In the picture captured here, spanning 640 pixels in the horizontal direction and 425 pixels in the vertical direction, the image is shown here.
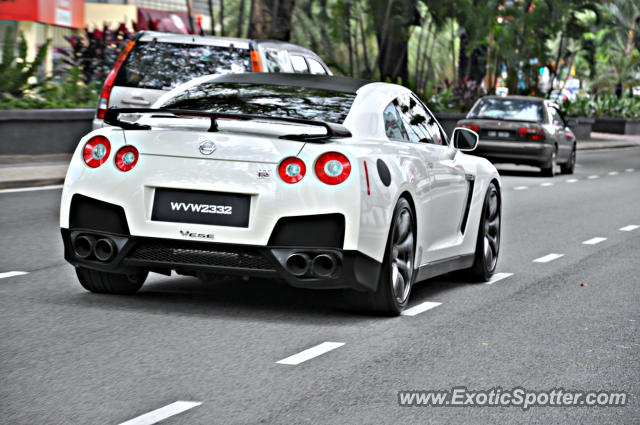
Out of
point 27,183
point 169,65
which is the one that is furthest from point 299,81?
point 27,183

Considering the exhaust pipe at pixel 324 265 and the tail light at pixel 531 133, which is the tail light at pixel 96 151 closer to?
the exhaust pipe at pixel 324 265

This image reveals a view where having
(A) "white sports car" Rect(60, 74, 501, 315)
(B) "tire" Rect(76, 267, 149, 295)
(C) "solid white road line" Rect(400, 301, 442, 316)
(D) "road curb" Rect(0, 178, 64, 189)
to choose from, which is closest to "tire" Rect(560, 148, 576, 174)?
(D) "road curb" Rect(0, 178, 64, 189)

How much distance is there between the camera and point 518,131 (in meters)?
25.5

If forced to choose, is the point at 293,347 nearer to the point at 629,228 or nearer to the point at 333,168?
the point at 333,168

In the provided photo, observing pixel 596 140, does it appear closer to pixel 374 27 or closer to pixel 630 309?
pixel 374 27

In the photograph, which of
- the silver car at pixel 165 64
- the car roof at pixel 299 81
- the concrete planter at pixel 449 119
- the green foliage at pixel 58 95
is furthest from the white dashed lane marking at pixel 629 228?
the concrete planter at pixel 449 119

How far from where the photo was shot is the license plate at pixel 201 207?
7.39 meters

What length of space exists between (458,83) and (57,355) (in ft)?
120

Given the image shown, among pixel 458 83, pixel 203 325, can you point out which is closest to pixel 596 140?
pixel 458 83

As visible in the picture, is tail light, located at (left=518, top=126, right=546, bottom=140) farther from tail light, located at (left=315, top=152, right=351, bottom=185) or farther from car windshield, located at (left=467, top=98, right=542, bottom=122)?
tail light, located at (left=315, top=152, right=351, bottom=185)

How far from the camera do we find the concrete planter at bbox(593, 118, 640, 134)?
60562 mm

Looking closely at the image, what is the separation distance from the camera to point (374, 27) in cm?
3262

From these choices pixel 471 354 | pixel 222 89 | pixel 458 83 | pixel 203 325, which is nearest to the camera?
pixel 471 354

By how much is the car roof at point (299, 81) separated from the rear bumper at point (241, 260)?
1.44 m
